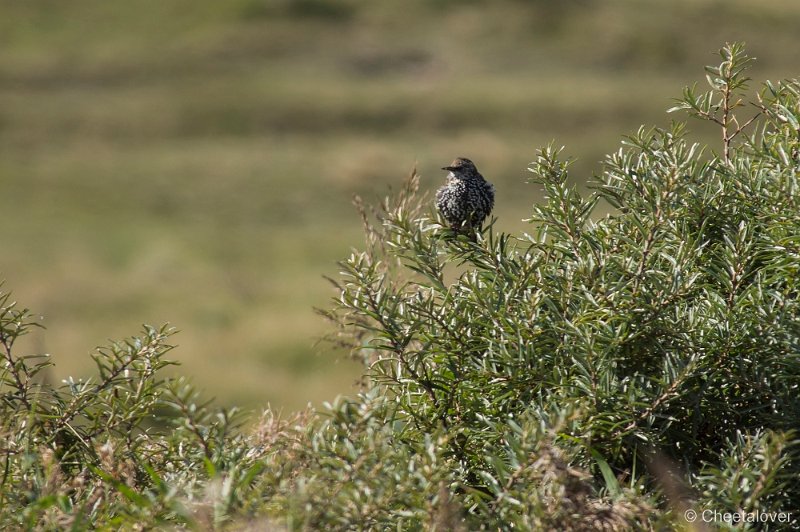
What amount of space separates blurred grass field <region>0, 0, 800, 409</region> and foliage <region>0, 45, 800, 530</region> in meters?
14.4

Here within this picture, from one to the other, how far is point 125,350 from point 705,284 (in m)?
1.90

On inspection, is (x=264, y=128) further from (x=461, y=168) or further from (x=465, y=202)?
(x=465, y=202)

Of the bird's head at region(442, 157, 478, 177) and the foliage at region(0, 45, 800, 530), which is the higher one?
the bird's head at region(442, 157, 478, 177)

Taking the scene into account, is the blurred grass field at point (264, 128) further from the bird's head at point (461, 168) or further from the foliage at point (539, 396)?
the foliage at point (539, 396)

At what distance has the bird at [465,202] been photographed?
3.61 meters

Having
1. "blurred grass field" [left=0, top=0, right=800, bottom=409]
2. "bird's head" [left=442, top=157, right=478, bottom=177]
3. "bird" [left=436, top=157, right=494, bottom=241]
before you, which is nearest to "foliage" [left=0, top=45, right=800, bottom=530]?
"bird" [left=436, top=157, right=494, bottom=241]

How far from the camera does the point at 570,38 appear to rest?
46500 mm

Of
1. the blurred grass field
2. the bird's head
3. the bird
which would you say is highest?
the blurred grass field

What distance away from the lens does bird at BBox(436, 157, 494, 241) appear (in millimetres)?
3607

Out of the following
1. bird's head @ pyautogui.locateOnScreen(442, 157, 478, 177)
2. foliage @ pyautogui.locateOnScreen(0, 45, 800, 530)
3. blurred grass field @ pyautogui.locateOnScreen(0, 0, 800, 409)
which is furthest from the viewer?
blurred grass field @ pyautogui.locateOnScreen(0, 0, 800, 409)

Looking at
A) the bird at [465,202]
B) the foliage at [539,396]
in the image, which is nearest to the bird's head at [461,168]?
the bird at [465,202]

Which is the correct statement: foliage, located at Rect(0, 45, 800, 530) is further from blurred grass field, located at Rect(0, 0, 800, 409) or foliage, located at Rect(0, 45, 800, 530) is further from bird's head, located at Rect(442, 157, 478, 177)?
blurred grass field, located at Rect(0, 0, 800, 409)

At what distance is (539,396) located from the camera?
8.98ft

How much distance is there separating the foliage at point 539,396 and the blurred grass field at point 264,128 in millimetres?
14412
